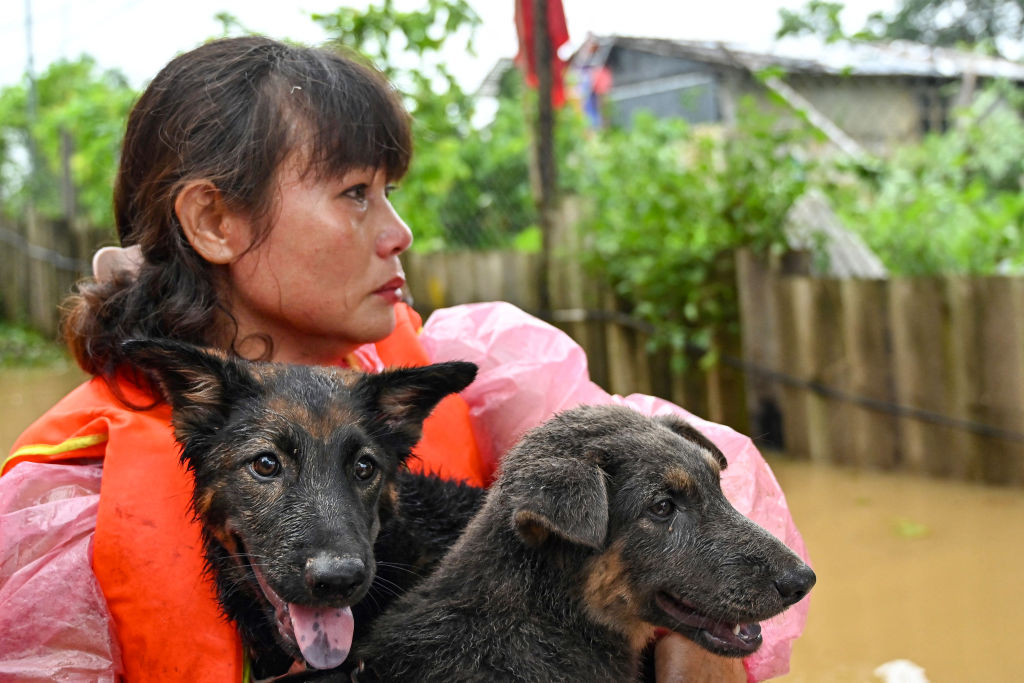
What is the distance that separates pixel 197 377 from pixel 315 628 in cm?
74

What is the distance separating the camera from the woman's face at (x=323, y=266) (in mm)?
3156

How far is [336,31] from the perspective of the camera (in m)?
8.51

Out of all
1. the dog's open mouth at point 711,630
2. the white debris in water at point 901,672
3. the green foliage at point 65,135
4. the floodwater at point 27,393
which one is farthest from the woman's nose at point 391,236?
the green foliage at point 65,135

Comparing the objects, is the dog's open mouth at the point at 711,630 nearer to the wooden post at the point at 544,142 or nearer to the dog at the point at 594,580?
the dog at the point at 594,580

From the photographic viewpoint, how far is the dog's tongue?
7.98 ft

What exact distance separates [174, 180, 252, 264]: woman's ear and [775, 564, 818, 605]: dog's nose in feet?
6.18

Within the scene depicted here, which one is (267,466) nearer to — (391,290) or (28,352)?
(391,290)

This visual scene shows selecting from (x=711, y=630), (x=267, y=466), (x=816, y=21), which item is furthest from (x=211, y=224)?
(x=816, y=21)

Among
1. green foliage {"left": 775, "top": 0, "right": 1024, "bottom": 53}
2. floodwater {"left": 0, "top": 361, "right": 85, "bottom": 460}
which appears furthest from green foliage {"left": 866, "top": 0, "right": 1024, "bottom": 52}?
floodwater {"left": 0, "top": 361, "right": 85, "bottom": 460}

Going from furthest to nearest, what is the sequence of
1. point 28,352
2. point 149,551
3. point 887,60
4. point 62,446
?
point 887,60, point 28,352, point 62,446, point 149,551

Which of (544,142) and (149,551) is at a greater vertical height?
(544,142)

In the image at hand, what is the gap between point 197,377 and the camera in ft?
8.85

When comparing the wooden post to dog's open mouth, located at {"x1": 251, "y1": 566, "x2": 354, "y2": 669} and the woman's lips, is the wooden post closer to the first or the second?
the woman's lips

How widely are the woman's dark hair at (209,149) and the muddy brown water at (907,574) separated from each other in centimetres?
321
